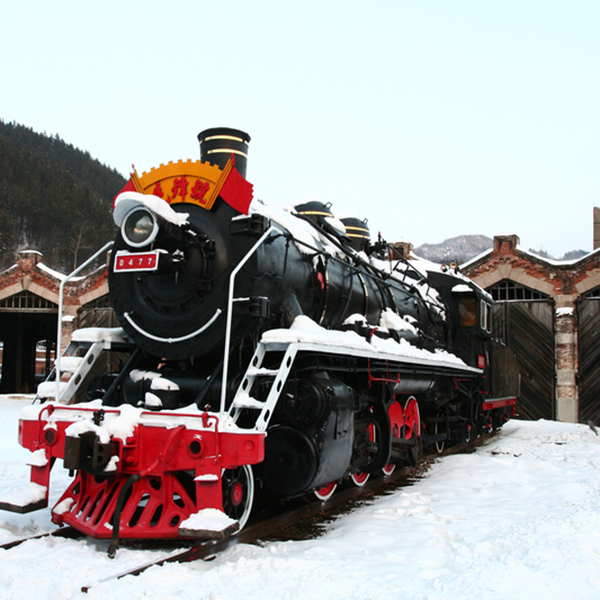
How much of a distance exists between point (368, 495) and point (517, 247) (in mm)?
12843

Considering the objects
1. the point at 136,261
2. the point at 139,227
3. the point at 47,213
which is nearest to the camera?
A: the point at 139,227

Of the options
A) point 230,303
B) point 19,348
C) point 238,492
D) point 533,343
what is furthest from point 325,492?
point 19,348

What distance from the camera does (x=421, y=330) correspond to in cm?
809

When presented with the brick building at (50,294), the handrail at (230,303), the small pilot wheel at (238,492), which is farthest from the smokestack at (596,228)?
the small pilot wheel at (238,492)

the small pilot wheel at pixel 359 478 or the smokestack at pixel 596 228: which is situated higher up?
the smokestack at pixel 596 228

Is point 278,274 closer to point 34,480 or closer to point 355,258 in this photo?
point 355,258

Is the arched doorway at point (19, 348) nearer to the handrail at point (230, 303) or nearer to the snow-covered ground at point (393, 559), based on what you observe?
the snow-covered ground at point (393, 559)

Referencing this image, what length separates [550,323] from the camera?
1659cm

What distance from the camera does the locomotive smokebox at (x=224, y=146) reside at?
5832 mm

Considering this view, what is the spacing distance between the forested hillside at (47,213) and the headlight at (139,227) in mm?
50585

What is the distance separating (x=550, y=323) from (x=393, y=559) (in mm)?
14054

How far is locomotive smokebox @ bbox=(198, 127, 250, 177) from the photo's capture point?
5.83 metres

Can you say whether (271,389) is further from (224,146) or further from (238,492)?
(224,146)

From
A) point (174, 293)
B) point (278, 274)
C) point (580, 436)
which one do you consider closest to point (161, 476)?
point (174, 293)
